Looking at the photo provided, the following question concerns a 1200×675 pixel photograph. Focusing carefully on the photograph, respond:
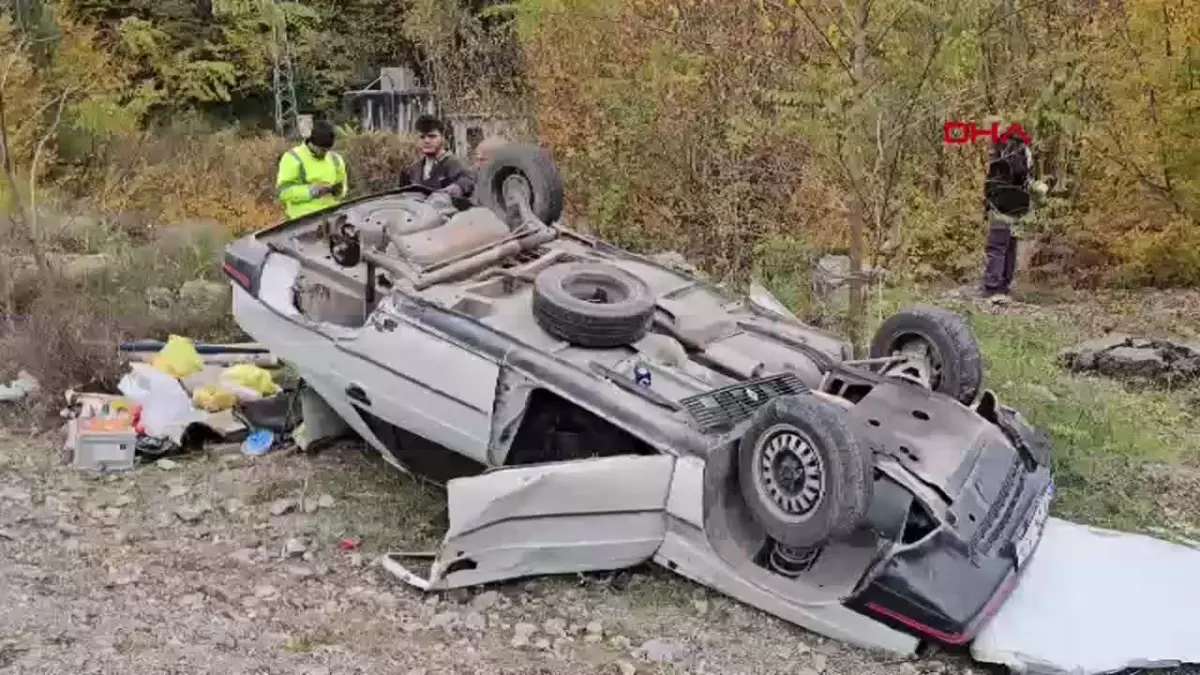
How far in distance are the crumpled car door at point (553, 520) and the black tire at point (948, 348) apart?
1475mm

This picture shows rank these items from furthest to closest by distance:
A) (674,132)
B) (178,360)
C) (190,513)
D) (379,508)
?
(674,132) < (178,360) < (379,508) < (190,513)

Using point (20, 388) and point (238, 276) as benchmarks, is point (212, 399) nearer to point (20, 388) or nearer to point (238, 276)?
point (238, 276)

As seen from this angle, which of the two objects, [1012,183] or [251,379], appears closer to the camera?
[251,379]

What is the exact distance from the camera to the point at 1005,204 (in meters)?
10.1

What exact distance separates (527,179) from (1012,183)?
535cm

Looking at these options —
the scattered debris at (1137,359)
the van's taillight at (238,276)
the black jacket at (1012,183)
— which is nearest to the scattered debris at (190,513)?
the van's taillight at (238,276)

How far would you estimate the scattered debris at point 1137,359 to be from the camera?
7.75m

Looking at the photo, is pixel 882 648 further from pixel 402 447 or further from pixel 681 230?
pixel 681 230

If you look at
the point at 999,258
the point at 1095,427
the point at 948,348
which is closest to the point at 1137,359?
the point at 1095,427

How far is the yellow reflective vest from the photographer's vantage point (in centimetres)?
739

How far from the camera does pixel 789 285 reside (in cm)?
902

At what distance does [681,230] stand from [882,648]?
657 cm

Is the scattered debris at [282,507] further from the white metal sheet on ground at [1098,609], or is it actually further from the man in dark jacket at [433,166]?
the white metal sheet on ground at [1098,609]

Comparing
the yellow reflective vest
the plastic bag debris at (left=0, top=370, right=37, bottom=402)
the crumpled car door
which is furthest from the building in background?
the crumpled car door
